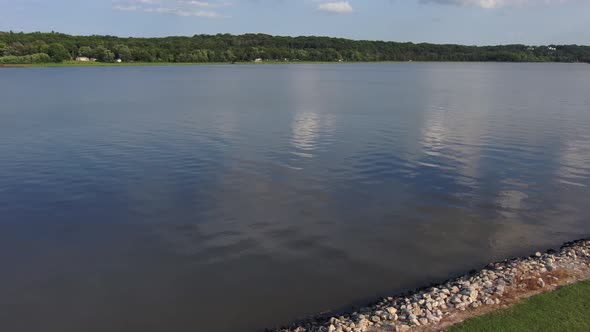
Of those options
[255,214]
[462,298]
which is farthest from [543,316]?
[255,214]

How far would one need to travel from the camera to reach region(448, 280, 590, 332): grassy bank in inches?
473

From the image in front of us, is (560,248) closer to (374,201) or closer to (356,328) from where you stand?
(374,201)

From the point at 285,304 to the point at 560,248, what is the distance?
12295mm

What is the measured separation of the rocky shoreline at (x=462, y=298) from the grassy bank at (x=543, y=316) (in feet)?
1.44

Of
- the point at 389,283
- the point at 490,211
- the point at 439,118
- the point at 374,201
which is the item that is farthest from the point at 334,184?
the point at 439,118

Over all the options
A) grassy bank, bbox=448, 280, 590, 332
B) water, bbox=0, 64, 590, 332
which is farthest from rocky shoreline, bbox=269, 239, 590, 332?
water, bbox=0, 64, 590, 332

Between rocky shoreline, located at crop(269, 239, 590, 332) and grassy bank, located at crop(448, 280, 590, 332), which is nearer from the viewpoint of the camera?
grassy bank, located at crop(448, 280, 590, 332)

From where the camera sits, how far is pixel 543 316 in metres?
12.5

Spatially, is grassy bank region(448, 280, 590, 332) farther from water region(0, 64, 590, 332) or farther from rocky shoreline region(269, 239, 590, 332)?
water region(0, 64, 590, 332)

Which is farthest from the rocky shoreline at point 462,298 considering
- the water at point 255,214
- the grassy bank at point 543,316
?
the water at point 255,214

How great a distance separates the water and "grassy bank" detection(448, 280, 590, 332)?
13.6 feet

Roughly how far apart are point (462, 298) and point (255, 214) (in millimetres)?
11996

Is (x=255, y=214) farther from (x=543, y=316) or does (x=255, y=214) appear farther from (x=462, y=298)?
(x=543, y=316)

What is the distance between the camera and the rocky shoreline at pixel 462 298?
502 inches
